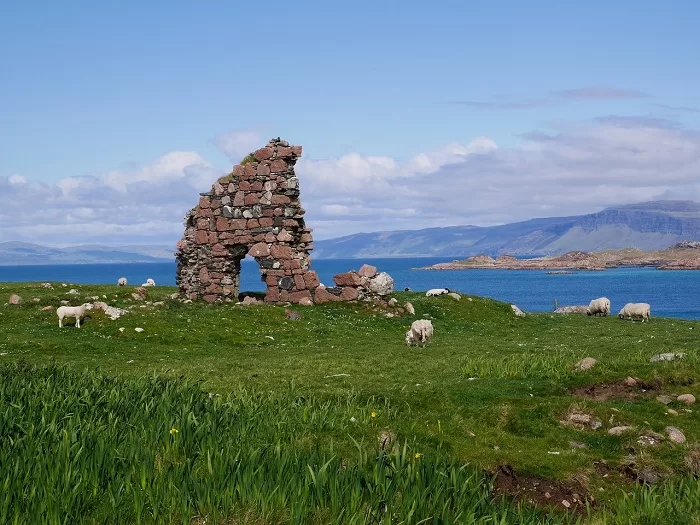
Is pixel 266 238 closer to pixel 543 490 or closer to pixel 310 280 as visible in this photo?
pixel 310 280

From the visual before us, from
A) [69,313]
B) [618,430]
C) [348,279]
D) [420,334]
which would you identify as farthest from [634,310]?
[69,313]

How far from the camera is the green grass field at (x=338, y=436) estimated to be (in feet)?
26.8

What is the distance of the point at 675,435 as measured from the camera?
564 inches

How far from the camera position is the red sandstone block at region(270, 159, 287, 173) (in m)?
41.0

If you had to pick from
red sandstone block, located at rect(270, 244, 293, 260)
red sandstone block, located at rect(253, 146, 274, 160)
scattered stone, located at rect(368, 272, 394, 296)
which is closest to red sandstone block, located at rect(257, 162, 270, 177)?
red sandstone block, located at rect(253, 146, 274, 160)

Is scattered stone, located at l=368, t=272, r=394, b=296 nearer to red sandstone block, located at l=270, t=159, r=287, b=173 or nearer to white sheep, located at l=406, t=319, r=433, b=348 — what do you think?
red sandstone block, located at l=270, t=159, r=287, b=173

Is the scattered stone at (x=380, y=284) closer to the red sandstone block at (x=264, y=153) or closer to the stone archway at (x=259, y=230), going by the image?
the stone archway at (x=259, y=230)

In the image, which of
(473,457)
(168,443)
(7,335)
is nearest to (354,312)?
(7,335)

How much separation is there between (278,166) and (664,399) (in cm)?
2819

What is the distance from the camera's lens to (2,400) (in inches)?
466

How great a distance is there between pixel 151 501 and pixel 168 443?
7.77ft

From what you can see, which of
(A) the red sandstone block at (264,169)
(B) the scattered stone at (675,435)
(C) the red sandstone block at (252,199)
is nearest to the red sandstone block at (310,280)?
(C) the red sandstone block at (252,199)

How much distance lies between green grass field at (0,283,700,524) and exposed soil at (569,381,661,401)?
118 mm

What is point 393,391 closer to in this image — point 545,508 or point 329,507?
point 545,508
